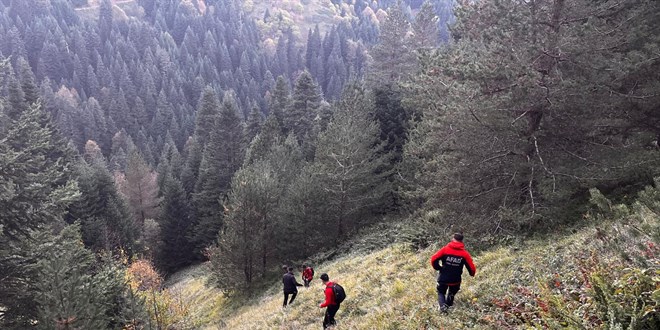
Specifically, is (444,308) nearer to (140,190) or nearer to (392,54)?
(392,54)

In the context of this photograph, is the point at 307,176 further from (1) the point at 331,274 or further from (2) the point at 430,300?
Answer: (2) the point at 430,300

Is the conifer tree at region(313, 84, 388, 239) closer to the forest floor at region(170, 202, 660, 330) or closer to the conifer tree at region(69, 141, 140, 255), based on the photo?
the forest floor at region(170, 202, 660, 330)

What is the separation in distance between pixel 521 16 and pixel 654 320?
10.3 metres

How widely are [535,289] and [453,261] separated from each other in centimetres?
172

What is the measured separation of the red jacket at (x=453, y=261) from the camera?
833 cm

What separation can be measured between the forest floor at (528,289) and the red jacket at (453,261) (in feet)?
2.75

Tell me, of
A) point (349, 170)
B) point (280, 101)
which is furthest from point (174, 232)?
point (349, 170)

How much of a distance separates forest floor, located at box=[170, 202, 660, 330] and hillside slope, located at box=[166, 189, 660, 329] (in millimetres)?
18

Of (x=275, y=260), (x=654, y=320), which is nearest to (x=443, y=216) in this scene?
(x=654, y=320)

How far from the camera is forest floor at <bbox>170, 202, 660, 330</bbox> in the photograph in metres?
5.49

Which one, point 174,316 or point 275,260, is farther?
point 275,260

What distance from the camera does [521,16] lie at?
1271 centimetres

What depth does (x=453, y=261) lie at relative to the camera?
8.39 metres

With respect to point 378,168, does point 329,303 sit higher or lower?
lower
